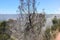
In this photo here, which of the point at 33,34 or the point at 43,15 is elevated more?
the point at 43,15

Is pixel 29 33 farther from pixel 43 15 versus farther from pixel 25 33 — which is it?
pixel 43 15

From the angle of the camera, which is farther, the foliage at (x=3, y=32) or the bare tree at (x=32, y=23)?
the foliage at (x=3, y=32)

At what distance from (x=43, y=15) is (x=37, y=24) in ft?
2.20

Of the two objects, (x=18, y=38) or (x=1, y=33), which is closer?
(x=18, y=38)

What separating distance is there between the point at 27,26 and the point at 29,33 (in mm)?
323

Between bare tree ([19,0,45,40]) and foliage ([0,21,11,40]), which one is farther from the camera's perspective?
foliage ([0,21,11,40])

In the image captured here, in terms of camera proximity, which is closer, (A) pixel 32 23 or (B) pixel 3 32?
(A) pixel 32 23

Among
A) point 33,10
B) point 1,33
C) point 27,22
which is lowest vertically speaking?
point 1,33

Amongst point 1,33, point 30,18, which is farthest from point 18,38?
point 1,33

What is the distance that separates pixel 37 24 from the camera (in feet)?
27.5

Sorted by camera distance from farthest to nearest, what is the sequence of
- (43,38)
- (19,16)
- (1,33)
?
(1,33) < (43,38) < (19,16)

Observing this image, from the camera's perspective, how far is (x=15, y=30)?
8.49 metres

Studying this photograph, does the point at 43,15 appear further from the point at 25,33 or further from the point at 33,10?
the point at 25,33

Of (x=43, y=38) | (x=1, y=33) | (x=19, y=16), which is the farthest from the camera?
(x=1, y=33)
